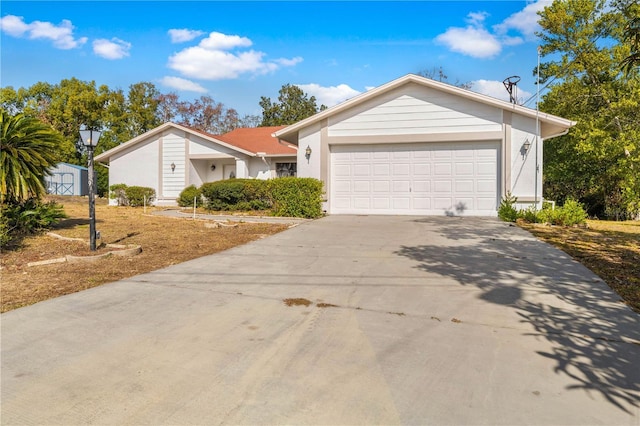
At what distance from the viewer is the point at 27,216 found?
8938 mm

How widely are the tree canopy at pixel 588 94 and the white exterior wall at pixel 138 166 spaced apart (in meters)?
19.8

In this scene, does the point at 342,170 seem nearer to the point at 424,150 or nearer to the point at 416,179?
the point at 416,179

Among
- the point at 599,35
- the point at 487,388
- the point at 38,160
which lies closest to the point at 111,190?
the point at 38,160

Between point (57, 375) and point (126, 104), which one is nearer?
point (57, 375)

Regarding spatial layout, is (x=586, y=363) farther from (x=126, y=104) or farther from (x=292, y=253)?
(x=126, y=104)

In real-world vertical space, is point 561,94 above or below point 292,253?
above

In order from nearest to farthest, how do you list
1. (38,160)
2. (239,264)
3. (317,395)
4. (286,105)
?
(317,395) < (239,264) < (38,160) < (286,105)

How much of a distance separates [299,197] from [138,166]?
12236 mm

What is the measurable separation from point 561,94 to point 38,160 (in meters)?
21.9

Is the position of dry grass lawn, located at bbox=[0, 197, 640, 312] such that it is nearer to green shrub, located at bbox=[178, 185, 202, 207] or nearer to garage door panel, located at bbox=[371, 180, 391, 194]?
garage door panel, located at bbox=[371, 180, 391, 194]

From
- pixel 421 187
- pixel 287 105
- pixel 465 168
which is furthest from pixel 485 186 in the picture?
pixel 287 105

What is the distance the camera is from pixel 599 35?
20047 millimetres

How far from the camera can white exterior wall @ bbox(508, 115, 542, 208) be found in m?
12.4

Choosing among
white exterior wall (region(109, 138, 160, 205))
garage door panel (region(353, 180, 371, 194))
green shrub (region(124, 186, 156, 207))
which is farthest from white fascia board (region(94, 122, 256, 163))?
garage door panel (region(353, 180, 371, 194))
